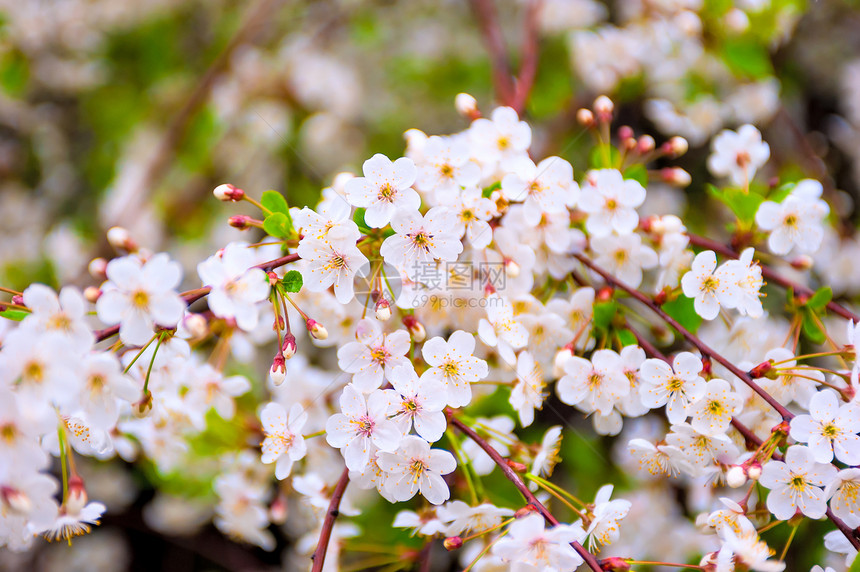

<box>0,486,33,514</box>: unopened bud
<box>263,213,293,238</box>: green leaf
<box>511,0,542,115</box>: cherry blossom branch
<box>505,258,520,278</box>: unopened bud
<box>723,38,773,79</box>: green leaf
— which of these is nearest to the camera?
<box>0,486,33,514</box>: unopened bud

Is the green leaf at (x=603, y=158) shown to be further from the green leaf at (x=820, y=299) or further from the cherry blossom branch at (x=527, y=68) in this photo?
Answer: the green leaf at (x=820, y=299)

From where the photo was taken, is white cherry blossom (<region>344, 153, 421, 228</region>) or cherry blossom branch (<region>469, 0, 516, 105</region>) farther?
cherry blossom branch (<region>469, 0, 516, 105</region>)

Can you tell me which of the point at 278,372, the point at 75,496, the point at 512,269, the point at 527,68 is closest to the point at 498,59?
the point at 527,68

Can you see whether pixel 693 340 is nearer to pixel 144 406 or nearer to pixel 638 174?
pixel 638 174

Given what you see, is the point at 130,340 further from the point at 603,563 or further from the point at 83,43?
the point at 83,43

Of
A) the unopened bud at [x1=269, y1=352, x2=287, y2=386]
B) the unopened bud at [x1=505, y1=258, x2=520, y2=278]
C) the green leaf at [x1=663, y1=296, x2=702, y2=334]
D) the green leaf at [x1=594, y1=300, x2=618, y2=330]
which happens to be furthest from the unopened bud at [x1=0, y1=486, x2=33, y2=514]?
the green leaf at [x1=663, y1=296, x2=702, y2=334]

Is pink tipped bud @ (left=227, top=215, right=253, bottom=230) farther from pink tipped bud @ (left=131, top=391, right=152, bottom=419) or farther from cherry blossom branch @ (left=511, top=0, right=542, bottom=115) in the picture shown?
cherry blossom branch @ (left=511, top=0, right=542, bottom=115)
